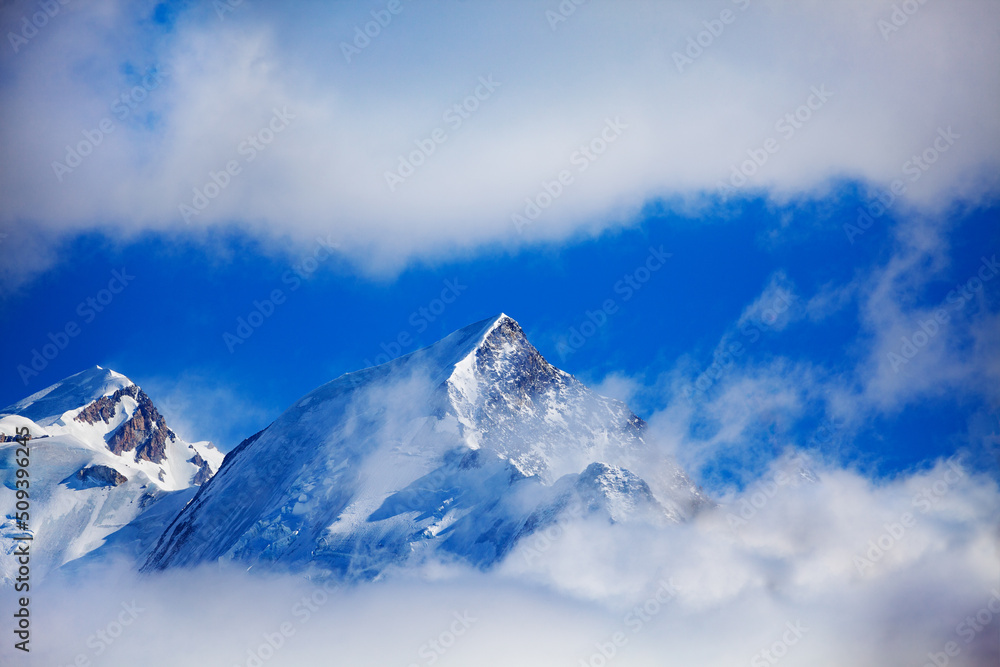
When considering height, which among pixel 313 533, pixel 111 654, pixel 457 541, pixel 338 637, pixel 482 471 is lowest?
pixel 111 654

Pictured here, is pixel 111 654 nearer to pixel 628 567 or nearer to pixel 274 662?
pixel 274 662

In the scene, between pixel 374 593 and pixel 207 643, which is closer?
pixel 374 593

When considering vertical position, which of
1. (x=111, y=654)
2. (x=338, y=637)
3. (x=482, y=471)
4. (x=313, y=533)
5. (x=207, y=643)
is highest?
(x=482, y=471)

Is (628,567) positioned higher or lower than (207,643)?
higher

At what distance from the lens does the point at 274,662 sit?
188 meters

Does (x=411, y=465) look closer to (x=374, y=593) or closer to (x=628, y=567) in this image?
(x=374, y=593)

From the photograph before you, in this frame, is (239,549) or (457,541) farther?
(239,549)

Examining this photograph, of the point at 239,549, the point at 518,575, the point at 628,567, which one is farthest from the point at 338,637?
the point at 628,567

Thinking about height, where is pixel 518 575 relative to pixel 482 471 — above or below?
below

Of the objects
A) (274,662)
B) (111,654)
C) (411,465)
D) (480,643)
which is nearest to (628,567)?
(480,643)

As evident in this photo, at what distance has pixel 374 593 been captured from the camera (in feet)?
589

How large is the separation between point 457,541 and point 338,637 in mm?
35312

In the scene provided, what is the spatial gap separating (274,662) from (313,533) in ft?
97.7

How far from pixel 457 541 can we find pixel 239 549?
52.8 meters
